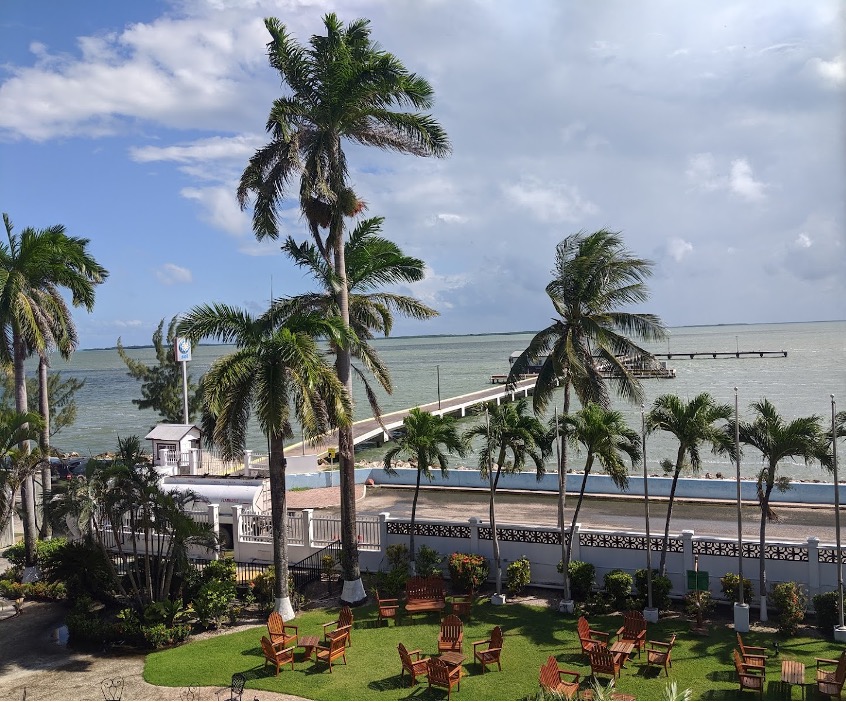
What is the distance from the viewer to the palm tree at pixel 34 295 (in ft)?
65.4

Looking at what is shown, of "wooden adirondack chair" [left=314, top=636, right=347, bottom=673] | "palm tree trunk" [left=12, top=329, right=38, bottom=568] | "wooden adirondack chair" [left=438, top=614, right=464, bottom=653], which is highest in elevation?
"palm tree trunk" [left=12, top=329, right=38, bottom=568]

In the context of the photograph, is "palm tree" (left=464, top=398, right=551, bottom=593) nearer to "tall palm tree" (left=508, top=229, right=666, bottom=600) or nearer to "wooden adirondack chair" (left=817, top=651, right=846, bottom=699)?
"tall palm tree" (left=508, top=229, right=666, bottom=600)

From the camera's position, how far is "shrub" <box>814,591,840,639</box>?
1459cm

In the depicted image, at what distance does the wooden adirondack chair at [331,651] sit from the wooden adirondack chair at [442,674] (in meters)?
2.21

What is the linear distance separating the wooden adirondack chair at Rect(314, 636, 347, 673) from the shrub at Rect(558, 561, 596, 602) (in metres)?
5.76

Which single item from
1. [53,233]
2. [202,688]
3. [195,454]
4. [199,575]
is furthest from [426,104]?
[195,454]

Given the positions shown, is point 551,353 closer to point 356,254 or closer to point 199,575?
point 356,254

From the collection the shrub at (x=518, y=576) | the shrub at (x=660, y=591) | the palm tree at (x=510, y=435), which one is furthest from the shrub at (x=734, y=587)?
the palm tree at (x=510, y=435)

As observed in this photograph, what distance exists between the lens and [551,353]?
19.1m

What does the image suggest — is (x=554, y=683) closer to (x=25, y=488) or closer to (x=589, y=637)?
(x=589, y=637)

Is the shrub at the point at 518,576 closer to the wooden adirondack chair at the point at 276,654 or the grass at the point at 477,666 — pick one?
the grass at the point at 477,666

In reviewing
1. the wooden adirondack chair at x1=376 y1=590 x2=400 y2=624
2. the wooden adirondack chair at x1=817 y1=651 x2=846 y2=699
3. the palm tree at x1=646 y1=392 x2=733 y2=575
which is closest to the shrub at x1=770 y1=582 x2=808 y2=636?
the wooden adirondack chair at x1=817 y1=651 x2=846 y2=699

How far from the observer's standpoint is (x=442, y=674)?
12297 mm

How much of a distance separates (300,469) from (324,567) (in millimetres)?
18159
